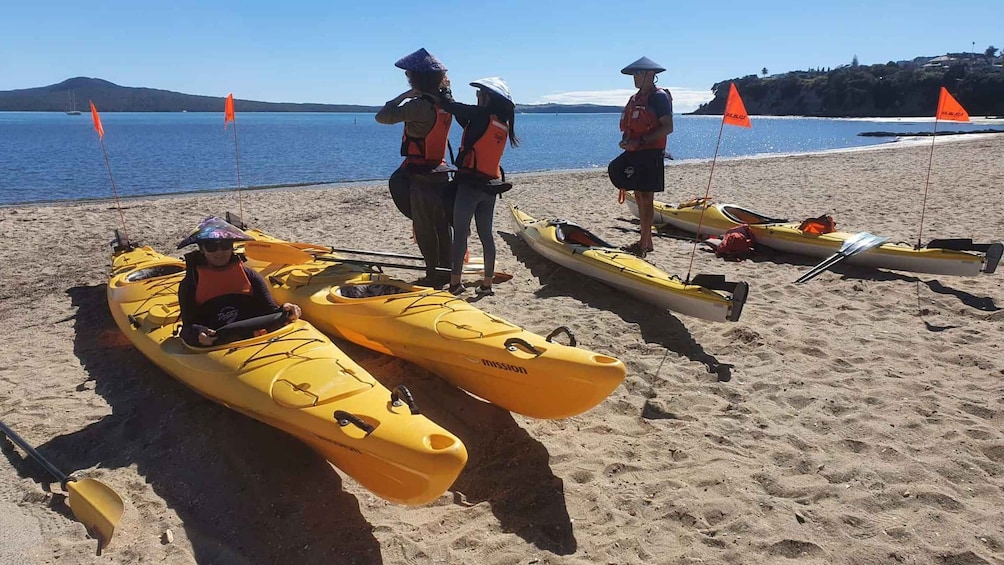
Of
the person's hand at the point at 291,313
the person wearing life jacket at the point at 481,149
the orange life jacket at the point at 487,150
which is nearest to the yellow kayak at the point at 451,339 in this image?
the person's hand at the point at 291,313

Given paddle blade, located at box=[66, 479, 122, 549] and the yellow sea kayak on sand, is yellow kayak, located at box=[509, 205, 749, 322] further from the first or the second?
paddle blade, located at box=[66, 479, 122, 549]

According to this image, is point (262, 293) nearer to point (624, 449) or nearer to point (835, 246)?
point (624, 449)

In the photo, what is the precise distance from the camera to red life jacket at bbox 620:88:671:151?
634 cm

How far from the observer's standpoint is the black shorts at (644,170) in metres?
6.54

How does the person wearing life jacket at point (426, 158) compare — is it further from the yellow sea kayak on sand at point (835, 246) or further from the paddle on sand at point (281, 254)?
the yellow sea kayak on sand at point (835, 246)

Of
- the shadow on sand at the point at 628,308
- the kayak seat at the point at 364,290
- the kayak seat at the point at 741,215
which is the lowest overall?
the shadow on sand at the point at 628,308

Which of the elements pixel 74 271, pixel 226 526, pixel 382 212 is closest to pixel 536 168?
pixel 382 212

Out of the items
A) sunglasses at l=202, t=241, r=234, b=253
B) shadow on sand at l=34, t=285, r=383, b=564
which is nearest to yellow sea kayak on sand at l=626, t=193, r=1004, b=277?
sunglasses at l=202, t=241, r=234, b=253

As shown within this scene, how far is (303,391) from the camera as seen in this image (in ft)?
9.27

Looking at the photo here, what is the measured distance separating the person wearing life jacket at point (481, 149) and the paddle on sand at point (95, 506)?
3.11 m

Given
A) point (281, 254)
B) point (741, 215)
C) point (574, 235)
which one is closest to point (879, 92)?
point (741, 215)

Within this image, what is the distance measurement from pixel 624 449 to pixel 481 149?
8.81 feet

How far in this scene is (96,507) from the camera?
8.40ft

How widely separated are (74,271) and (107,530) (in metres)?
5.39
